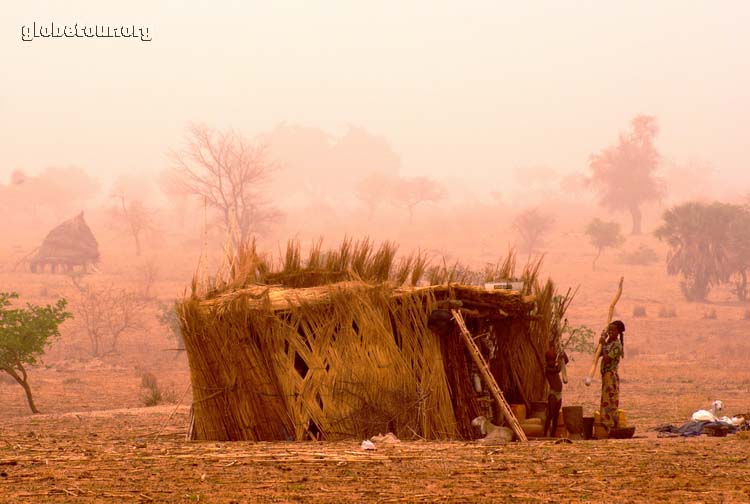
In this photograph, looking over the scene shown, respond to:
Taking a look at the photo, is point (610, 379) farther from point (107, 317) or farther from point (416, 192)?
point (416, 192)

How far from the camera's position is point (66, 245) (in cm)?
5038

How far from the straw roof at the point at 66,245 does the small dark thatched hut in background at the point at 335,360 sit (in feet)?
127

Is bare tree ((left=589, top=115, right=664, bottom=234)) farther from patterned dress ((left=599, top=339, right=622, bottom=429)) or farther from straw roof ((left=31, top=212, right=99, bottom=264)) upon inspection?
patterned dress ((left=599, top=339, right=622, bottom=429))

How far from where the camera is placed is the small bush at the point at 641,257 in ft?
183

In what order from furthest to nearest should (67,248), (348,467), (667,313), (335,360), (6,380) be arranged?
1. (67,248)
2. (667,313)
3. (6,380)
4. (335,360)
5. (348,467)

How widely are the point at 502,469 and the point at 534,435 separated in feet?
11.3

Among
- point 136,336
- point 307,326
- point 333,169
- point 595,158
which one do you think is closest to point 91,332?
point 136,336

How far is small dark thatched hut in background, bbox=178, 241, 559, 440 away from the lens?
12594 millimetres

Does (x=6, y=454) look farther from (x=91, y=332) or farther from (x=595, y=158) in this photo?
(x=595, y=158)

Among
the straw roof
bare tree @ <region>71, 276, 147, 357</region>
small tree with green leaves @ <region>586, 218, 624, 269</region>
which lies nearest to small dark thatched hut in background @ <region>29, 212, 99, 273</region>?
the straw roof

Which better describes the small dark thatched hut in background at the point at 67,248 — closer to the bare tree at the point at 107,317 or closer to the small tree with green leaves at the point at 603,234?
the bare tree at the point at 107,317

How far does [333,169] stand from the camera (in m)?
104

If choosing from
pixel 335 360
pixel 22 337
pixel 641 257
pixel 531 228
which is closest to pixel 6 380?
pixel 22 337

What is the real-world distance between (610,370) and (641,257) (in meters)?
44.5
